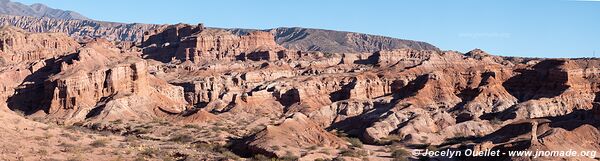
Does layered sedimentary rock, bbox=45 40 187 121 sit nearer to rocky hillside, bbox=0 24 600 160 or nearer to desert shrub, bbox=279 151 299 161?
rocky hillside, bbox=0 24 600 160

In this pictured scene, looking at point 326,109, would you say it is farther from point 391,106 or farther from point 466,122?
point 466,122

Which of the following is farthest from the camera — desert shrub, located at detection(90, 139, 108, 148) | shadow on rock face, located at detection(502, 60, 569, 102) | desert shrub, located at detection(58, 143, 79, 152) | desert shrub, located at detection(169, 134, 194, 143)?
shadow on rock face, located at detection(502, 60, 569, 102)

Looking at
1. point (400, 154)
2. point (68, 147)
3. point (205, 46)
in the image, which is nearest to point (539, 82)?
point (400, 154)

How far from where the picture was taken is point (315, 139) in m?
49.0

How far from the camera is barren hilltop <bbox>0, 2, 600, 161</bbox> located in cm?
3912

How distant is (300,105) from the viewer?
88188 millimetres

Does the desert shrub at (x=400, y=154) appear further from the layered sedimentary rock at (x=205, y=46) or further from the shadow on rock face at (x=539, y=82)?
the layered sedimentary rock at (x=205, y=46)

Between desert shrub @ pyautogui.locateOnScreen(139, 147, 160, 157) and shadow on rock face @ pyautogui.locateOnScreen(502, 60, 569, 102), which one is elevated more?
shadow on rock face @ pyautogui.locateOnScreen(502, 60, 569, 102)

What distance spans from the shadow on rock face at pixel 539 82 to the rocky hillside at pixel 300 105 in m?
0.19

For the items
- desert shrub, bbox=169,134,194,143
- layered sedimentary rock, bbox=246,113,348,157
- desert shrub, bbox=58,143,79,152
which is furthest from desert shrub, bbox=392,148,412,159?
desert shrub, bbox=58,143,79,152

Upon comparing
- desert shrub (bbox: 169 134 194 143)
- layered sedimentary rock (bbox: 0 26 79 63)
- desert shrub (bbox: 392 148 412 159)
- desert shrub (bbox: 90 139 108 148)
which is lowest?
desert shrub (bbox: 392 148 412 159)

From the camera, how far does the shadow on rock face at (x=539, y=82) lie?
86750 millimetres

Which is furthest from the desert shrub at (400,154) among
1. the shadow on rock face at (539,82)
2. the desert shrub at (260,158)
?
A: the shadow on rock face at (539,82)

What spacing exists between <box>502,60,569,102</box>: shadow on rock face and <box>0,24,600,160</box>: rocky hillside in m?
0.19
